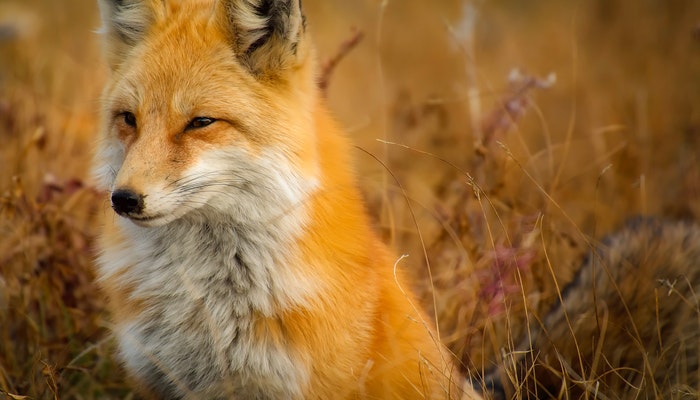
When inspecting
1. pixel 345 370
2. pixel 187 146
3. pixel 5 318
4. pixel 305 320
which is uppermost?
pixel 187 146

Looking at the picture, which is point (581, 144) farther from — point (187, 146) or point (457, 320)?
point (187, 146)

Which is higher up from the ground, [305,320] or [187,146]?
[187,146]

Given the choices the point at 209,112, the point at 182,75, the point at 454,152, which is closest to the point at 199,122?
the point at 209,112

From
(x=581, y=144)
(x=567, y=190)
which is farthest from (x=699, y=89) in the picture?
(x=567, y=190)

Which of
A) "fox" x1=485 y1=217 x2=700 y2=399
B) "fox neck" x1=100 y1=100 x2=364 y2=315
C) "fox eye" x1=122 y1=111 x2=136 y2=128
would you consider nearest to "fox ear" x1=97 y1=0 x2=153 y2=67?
"fox eye" x1=122 y1=111 x2=136 y2=128

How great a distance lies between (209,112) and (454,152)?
406 cm

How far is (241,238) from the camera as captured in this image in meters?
2.54

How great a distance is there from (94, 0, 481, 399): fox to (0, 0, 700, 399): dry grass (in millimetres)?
318

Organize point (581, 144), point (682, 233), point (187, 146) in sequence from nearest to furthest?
point (187, 146) → point (682, 233) → point (581, 144)

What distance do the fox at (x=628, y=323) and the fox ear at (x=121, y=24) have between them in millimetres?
2070

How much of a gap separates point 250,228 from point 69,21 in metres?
6.89

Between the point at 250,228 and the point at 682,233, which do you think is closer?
the point at 250,228

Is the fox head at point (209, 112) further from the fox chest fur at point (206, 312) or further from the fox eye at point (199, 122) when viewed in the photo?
the fox chest fur at point (206, 312)

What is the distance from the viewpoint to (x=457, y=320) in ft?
11.8
